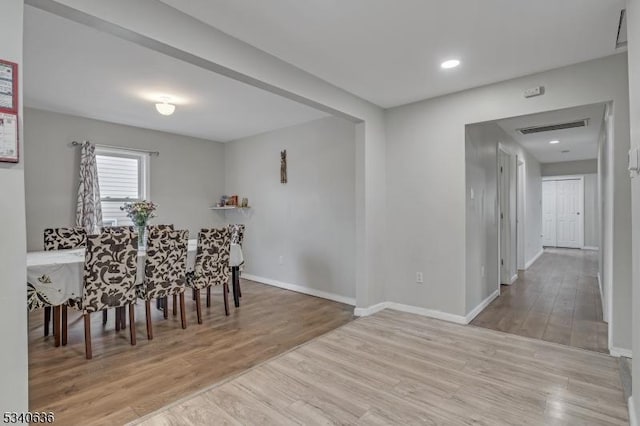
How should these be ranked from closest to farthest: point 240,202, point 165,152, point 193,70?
point 193,70, point 165,152, point 240,202

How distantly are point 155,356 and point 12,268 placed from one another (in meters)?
1.58

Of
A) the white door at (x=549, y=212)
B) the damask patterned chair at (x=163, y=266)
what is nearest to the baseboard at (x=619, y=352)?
the damask patterned chair at (x=163, y=266)

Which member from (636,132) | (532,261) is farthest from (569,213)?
(636,132)

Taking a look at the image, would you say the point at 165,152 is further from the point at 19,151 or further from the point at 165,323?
the point at 19,151

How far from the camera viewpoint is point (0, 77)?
1.47 metres

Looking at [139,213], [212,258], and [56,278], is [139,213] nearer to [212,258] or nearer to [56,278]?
[212,258]

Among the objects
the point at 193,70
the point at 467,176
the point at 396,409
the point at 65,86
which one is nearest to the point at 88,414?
the point at 396,409

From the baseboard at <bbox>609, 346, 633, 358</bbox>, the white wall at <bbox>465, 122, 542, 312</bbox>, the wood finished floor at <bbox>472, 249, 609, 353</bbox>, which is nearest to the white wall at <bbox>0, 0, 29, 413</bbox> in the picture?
the white wall at <bbox>465, 122, 542, 312</bbox>

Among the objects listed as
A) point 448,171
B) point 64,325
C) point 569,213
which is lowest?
point 64,325

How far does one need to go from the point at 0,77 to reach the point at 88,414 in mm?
1858

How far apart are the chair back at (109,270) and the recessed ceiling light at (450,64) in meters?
3.06

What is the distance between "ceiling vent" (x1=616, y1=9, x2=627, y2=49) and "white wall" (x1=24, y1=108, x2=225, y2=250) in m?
5.54

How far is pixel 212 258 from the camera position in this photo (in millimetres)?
3742

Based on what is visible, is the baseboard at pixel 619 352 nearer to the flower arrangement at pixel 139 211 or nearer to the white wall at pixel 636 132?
the white wall at pixel 636 132
